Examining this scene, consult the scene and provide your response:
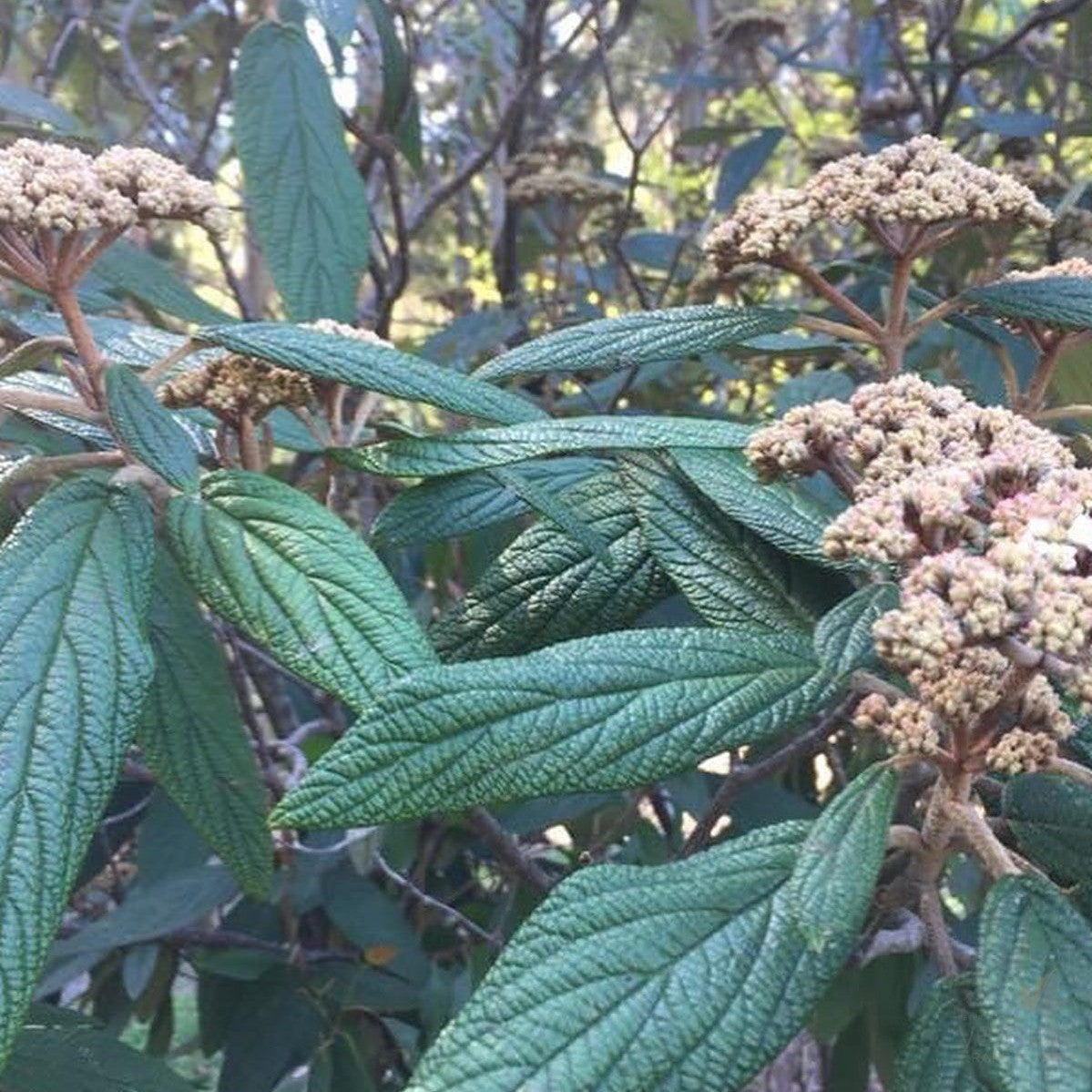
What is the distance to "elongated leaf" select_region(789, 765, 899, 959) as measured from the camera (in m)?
0.60

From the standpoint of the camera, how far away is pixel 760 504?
857 mm

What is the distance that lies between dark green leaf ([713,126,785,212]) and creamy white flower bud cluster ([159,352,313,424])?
5.44 feet

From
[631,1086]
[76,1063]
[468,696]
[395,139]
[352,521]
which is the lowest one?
[76,1063]

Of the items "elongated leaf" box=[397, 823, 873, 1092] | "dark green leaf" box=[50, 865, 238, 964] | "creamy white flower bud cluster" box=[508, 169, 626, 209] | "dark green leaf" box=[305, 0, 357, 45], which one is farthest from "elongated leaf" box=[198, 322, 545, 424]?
"creamy white flower bud cluster" box=[508, 169, 626, 209]

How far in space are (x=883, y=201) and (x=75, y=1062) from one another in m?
0.84

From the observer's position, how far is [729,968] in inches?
24.6

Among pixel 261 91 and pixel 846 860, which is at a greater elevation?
pixel 261 91

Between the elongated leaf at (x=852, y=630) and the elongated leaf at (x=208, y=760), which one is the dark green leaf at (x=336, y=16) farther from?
the elongated leaf at (x=852, y=630)

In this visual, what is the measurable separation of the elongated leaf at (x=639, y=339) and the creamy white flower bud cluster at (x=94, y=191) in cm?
22

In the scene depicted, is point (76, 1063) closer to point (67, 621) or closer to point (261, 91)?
point (67, 621)

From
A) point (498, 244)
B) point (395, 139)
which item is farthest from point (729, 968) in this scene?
point (498, 244)

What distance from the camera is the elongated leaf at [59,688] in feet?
2.10

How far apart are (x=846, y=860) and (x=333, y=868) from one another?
3.61 feet

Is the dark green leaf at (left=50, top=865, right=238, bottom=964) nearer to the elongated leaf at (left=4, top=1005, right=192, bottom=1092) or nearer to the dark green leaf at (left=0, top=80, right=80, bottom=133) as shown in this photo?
the elongated leaf at (left=4, top=1005, right=192, bottom=1092)
